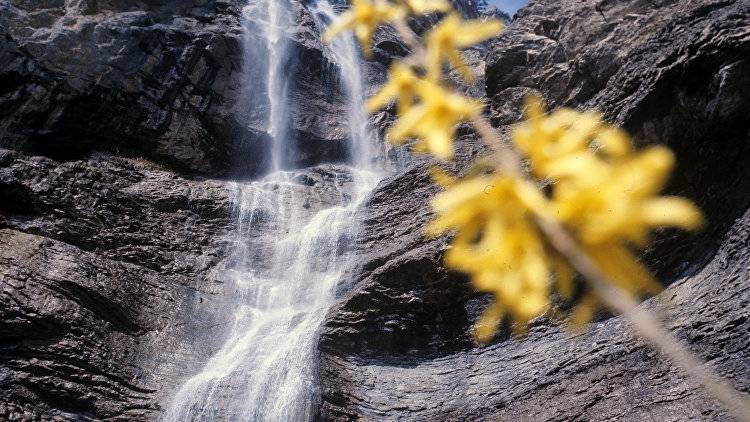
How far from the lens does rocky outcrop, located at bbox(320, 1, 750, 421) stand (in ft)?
23.9

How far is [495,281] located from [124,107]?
61.6 feet

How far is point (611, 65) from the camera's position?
13.3 meters

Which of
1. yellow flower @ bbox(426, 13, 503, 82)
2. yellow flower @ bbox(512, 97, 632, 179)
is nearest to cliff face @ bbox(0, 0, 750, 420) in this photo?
yellow flower @ bbox(512, 97, 632, 179)

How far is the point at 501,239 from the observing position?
47.3 inches

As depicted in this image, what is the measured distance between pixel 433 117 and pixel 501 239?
342mm

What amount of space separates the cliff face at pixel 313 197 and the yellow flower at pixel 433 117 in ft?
22.7

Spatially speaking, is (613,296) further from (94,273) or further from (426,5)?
(94,273)

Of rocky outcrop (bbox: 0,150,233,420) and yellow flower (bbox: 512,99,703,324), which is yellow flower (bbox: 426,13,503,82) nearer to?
yellow flower (bbox: 512,99,703,324)

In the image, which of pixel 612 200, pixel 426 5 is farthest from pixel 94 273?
pixel 612 200

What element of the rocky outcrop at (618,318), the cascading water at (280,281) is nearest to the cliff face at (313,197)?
the rocky outcrop at (618,318)

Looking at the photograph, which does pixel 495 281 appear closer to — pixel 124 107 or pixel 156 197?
pixel 156 197

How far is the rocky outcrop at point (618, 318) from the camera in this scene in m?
7.28

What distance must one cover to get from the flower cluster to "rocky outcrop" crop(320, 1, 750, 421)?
6666 mm

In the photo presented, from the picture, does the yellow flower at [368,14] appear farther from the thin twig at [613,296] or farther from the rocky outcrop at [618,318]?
the rocky outcrop at [618,318]
